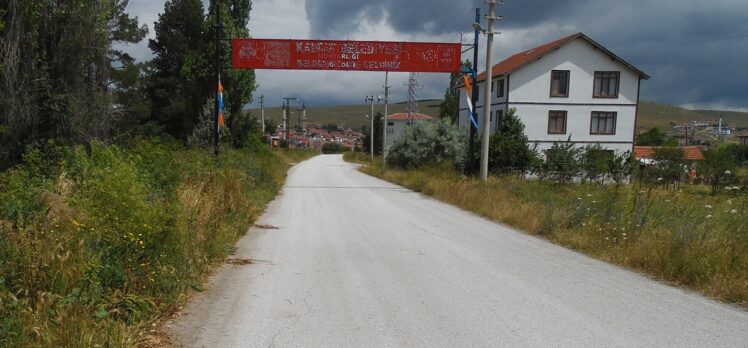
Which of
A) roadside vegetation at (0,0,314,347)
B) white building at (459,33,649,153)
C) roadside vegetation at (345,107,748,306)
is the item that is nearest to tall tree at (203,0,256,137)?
roadside vegetation at (0,0,314,347)

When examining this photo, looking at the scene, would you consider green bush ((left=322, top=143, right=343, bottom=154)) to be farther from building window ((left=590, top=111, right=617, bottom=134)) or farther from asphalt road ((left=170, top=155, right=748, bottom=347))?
asphalt road ((left=170, top=155, right=748, bottom=347))

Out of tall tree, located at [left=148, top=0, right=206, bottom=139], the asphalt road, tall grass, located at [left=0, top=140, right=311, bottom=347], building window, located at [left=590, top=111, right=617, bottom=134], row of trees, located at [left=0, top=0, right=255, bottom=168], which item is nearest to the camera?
tall grass, located at [left=0, top=140, right=311, bottom=347]

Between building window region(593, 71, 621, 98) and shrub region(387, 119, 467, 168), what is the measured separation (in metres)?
14.5

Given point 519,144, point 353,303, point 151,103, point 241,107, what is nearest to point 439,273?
point 353,303

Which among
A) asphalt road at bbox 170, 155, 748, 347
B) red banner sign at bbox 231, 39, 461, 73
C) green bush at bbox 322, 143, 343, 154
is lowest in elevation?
green bush at bbox 322, 143, 343, 154

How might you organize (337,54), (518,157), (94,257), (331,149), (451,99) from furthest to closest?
(331,149) < (451,99) < (518,157) < (337,54) < (94,257)

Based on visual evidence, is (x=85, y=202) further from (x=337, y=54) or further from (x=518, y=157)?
(x=518, y=157)

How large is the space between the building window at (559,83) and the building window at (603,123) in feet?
9.12

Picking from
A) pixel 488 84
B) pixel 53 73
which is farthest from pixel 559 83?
pixel 53 73

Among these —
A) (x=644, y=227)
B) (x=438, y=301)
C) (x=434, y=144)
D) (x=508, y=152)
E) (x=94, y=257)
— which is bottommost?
(x=438, y=301)

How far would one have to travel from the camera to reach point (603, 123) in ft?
127

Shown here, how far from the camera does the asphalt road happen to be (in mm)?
4543

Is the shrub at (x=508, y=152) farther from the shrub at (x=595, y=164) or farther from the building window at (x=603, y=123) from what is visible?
the building window at (x=603, y=123)

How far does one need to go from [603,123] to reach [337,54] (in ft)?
90.1
